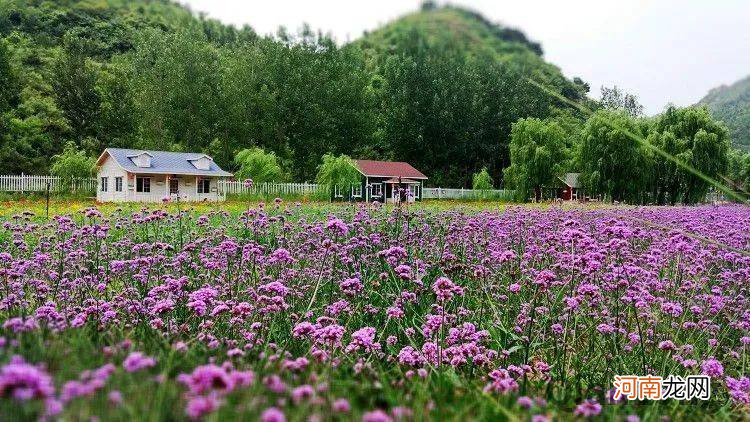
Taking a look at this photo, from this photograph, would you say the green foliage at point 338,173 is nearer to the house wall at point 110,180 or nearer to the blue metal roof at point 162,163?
the blue metal roof at point 162,163

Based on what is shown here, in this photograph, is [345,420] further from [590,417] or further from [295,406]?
[590,417]

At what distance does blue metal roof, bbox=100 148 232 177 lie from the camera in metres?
36.2

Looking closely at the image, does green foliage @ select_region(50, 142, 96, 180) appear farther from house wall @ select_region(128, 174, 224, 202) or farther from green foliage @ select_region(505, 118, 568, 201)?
green foliage @ select_region(505, 118, 568, 201)

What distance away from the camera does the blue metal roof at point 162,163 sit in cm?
3625

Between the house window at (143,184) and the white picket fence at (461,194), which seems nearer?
the house window at (143,184)

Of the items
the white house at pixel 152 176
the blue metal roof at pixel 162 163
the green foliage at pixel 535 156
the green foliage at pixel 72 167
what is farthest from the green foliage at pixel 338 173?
the green foliage at pixel 72 167

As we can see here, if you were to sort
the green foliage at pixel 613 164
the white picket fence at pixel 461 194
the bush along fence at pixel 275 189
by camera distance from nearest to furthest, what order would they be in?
the bush along fence at pixel 275 189, the green foliage at pixel 613 164, the white picket fence at pixel 461 194

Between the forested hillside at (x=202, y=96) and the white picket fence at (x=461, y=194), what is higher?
the forested hillside at (x=202, y=96)

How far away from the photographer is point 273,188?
38.9 m

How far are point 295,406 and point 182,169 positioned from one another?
128 ft

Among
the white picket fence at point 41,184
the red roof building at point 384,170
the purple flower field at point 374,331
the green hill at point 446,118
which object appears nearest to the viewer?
the purple flower field at point 374,331

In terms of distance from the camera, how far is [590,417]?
1787 millimetres

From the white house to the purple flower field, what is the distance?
28.9m

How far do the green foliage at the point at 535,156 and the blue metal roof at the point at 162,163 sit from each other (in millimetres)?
20451
